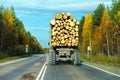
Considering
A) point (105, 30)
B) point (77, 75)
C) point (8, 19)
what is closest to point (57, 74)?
point (77, 75)

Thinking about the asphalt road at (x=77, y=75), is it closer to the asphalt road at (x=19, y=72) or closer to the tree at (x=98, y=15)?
the asphalt road at (x=19, y=72)

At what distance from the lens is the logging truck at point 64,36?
35.5 m

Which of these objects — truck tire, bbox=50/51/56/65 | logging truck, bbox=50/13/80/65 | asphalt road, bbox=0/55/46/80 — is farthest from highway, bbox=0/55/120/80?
logging truck, bbox=50/13/80/65

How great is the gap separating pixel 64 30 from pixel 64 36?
60 centimetres

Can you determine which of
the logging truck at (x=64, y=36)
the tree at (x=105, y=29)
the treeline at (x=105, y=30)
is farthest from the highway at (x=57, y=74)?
the tree at (x=105, y=29)

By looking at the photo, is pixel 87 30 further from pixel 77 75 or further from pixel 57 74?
pixel 77 75

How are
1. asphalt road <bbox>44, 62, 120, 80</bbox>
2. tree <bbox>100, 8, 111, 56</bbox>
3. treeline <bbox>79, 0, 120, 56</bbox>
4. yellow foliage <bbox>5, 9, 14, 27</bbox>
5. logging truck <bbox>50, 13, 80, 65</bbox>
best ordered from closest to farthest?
1. asphalt road <bbox>44, 62, 120, 80</bbox>
2. logging truck <bbox>50, 13, 80, 65</bbox>
3. treeline <bbox>79, 0, 120, 56</bbox>
4. tree <bbox>100, 8, 111, 56</bbox>
5. yellow foliage <bbox>5, 9, 14, 27</bbox>

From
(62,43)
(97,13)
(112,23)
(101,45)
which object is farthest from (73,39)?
(97,13)

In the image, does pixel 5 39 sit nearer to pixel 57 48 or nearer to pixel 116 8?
pixel 116 8

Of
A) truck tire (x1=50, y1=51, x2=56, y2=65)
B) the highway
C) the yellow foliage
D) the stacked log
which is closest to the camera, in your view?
the highway

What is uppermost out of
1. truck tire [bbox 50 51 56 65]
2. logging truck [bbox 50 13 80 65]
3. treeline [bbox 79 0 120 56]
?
treeline [bbox 79 0 120 56]

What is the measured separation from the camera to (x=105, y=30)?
273 feet

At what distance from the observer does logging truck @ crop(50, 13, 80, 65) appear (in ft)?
116

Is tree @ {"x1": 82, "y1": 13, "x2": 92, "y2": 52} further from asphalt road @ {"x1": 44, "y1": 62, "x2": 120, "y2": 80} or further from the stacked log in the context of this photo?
asphalt road @ {"x1": 44, "y1": 62, "x2": 120, "y2": 80}
